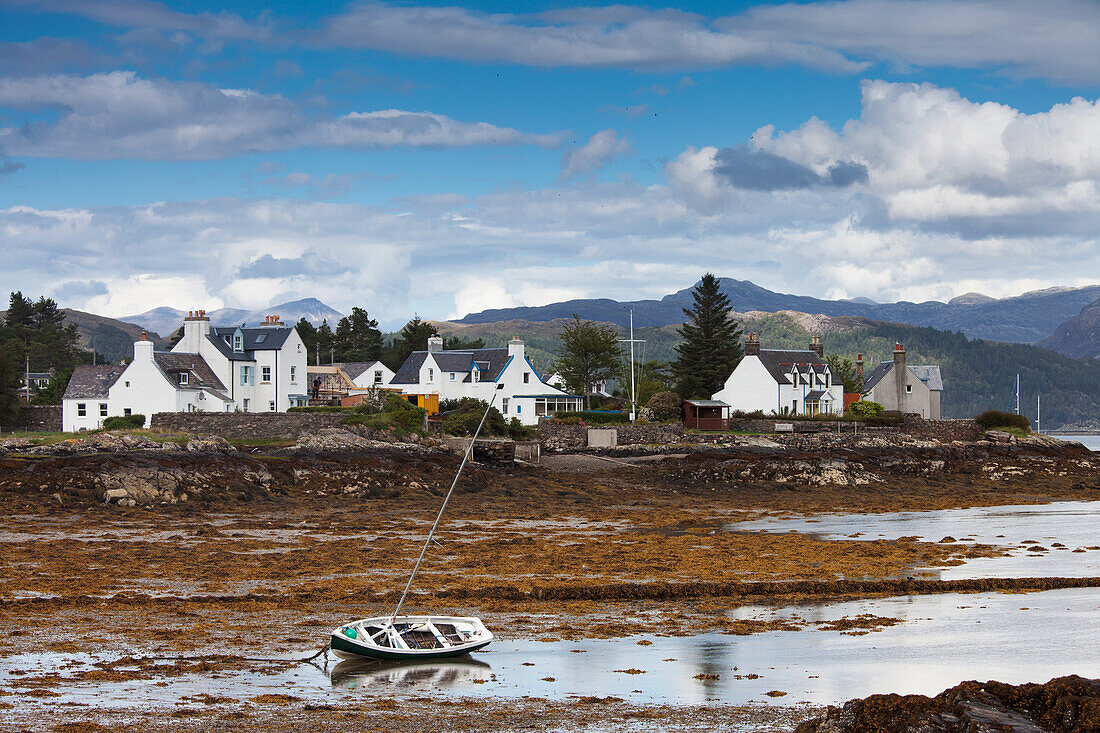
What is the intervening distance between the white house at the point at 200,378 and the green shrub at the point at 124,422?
3.12 meters

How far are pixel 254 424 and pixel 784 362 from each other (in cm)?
4924

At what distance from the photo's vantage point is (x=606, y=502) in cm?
4453

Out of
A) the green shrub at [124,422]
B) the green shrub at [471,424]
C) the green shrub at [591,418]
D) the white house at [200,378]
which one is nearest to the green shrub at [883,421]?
the green shrub at [591,418]

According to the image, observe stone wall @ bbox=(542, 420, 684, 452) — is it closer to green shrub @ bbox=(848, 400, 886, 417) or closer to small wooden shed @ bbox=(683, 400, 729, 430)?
small wooden shed @ bbox=(683, 400, 729, 430)

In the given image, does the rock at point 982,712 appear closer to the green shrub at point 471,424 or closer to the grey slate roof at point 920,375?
the green shrub at point 471,424

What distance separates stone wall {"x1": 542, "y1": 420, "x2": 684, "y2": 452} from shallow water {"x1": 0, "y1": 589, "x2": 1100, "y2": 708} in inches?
1941

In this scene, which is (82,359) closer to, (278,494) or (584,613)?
(278,494)

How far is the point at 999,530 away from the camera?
3450cm

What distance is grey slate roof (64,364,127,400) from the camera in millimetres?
70312

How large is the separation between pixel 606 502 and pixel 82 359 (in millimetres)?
106412

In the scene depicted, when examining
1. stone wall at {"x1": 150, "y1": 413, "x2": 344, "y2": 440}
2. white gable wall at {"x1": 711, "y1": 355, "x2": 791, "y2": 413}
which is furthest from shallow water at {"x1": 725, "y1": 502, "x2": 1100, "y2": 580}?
white gable wall at {"x1": 711, "y1": 355, "x2": 791, "y2": 413}

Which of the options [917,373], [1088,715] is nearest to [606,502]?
[1088,715]

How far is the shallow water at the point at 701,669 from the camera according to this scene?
45.9 feet

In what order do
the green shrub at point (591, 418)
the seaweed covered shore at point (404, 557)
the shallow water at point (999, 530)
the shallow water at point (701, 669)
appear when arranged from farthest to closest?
the green shrub at point (591, 418), the shallow water at point (999, 530), the shallow water at point (701, 669), the seaweed covered shore at point (404, 557)
